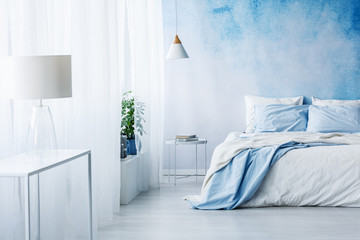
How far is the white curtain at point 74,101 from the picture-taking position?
9.43 feet

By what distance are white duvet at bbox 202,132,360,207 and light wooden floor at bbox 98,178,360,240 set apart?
0.31 feet

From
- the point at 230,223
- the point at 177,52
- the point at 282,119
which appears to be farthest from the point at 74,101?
the point at 282,119

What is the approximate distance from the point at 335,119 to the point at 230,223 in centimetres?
248

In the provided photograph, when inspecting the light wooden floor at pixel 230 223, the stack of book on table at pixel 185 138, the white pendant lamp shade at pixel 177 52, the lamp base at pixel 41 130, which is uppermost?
the white pendant lamp shade at pixel 177 52

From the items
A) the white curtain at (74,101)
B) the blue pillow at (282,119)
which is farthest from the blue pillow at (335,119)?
the white curtain at (74,101)

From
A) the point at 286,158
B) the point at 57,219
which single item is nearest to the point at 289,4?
the point at 286,158

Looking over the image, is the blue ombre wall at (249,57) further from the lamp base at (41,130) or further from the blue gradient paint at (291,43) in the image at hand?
the lamp base at (41,130)

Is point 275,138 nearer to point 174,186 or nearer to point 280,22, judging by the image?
point 174,186

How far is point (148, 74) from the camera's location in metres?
5.66

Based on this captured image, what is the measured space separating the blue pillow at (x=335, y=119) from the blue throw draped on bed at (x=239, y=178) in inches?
54.0

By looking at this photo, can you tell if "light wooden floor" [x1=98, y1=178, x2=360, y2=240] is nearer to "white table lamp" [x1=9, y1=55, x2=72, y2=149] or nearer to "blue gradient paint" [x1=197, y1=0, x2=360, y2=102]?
"white table lamp" [x1=9, y1=55, x2=72, y2=149]

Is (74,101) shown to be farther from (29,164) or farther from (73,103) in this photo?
(29,164)

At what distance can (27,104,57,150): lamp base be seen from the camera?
2893 millimetres

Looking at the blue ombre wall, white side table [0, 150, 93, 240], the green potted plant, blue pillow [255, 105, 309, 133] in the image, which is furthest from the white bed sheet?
white side table [0, 150, 93, 240]
